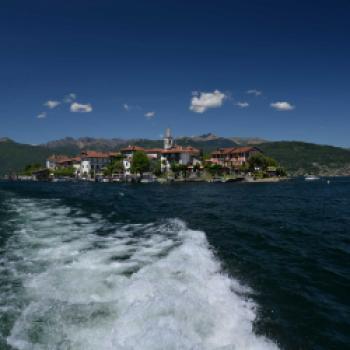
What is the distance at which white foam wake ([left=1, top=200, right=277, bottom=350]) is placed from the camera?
8.24 meters

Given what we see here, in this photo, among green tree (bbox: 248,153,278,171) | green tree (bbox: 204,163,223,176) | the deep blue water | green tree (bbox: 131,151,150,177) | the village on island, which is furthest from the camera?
green tree (bbox: 131,151,150,177)

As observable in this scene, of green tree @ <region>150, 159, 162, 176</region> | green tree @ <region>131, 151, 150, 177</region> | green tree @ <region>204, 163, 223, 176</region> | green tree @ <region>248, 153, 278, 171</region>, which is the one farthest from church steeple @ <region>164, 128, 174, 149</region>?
green tree @ <region>248, 153, 278, 171</region>

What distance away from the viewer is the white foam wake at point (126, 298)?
8.24m

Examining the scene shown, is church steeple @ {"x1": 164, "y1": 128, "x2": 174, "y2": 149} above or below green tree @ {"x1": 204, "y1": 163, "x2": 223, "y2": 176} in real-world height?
above

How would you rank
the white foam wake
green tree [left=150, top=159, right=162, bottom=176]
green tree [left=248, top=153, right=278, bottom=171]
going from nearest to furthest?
the white foam wake → green tree [left=248, top=153, right=278, bottom=171] → green tree [left=150, top=159, right=162, bottom=176]

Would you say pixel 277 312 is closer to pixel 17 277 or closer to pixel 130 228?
pixel 17 277

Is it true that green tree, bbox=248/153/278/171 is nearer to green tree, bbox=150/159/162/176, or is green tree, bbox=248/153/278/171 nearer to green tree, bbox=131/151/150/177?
green tree, bbox=150/159/162/176

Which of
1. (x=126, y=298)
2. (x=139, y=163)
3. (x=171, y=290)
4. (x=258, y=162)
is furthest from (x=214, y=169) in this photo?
(x=126, y=298)

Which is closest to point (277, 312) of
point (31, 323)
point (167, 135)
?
point (31, 323)

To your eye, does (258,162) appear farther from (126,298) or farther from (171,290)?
(126,298)

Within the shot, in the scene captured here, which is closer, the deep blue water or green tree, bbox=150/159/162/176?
the deep blue water

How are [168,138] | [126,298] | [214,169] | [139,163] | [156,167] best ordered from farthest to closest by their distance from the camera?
[168,138] < [156,167] < [139,163] < [214,169] < [126,298]

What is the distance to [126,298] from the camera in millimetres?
10703

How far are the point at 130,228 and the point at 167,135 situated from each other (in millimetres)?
162023
